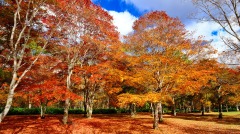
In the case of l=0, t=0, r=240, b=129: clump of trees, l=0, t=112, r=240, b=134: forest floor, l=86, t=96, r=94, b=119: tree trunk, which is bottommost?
l=0, t=112, r=240, b=134: forest floor

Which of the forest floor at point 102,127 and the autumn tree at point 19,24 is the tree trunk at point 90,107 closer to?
the forest floor at point 102,127

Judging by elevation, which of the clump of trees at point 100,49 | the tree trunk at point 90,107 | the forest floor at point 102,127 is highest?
the clump of trees at point 100,49

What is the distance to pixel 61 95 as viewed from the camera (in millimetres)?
18875

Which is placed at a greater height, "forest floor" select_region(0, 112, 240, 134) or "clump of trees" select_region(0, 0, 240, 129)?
"clump of trees" select_region(0, 0, 240, 129)

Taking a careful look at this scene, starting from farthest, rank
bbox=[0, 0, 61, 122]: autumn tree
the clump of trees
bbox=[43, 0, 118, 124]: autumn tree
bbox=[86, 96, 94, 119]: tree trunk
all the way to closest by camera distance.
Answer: bbox=[86, 96, 94, 119]: tree trunk < bbox=[43, 0, 118, 124]: autumn tree < the clump of trees < bbox=[0, 0, 61, 122]: autumn tree

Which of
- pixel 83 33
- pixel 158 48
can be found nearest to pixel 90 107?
pixel 83 33

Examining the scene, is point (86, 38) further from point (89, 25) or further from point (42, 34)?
point (42, 34)

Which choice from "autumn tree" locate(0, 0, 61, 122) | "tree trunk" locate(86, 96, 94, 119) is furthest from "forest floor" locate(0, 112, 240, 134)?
"autumn tree" locate(0, 0, 61, 122)

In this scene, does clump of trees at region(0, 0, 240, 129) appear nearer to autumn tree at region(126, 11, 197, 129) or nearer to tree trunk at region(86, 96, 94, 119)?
autumn tree at region(126, 11, 197, 129)

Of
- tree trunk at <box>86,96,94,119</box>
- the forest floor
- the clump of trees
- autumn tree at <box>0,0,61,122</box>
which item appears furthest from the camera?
tree trunk at <box>86,96,94,119</box>

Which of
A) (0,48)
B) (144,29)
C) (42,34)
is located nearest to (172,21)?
(144,29)

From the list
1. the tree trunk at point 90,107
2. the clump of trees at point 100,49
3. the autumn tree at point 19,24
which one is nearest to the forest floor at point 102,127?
the clump of trees at point 100,49

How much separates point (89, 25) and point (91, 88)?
39.1 feet

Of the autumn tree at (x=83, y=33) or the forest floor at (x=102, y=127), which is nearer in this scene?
the forest floor at (x=102, y=127)
